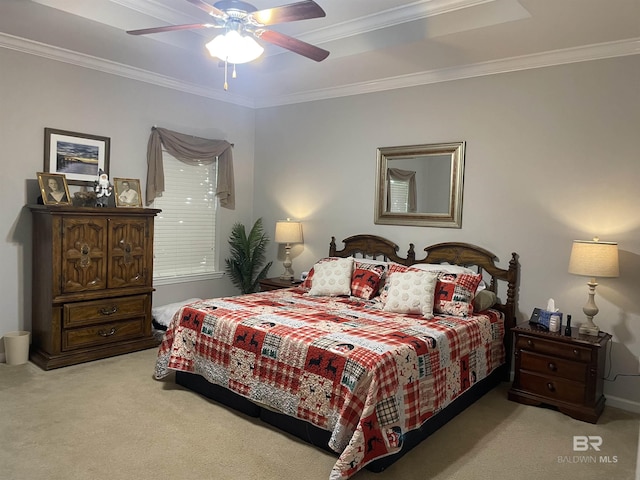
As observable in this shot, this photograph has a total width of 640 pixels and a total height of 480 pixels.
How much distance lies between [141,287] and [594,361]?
12.8 ft

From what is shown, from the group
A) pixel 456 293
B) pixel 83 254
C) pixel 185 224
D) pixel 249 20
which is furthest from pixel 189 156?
pixel 456 293

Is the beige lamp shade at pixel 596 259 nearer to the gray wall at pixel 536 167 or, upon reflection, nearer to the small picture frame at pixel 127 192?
the gray wall at pixel 536 167

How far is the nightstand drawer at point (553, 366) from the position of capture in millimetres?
3371

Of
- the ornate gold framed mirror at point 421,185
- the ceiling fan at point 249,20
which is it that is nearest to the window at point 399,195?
the ornate gold framed mirror at point 421,185

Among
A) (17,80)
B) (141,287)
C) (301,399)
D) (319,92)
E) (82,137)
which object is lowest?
(301,399)

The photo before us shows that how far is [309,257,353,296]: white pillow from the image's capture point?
14.4 ft

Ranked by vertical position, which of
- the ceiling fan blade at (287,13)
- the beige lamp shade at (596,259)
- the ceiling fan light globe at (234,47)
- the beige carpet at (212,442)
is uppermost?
the ceiling fan blade at (287,13)

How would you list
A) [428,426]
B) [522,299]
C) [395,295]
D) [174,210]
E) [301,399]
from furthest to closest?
[174,210], [522,299], [395,295], [428,426], [301,399]

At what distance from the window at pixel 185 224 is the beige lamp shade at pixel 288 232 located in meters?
0.91

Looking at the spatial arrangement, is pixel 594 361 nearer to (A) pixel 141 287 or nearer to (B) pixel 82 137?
Answer: (A) pixel 141 287

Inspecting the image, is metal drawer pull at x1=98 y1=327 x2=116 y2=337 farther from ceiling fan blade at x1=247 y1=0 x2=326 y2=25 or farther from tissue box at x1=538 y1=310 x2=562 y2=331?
tissue box at x1=538 y1=310 x2=562 y2=331

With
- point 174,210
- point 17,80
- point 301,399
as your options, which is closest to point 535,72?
point 301,399

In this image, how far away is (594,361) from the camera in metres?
3.32

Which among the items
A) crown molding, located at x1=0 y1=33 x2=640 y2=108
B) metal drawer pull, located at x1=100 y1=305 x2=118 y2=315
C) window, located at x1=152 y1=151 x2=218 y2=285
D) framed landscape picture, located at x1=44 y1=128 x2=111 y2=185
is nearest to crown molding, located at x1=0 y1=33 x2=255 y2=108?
crown molding, located at x1=0 y1=33 x2=640 y2=108
